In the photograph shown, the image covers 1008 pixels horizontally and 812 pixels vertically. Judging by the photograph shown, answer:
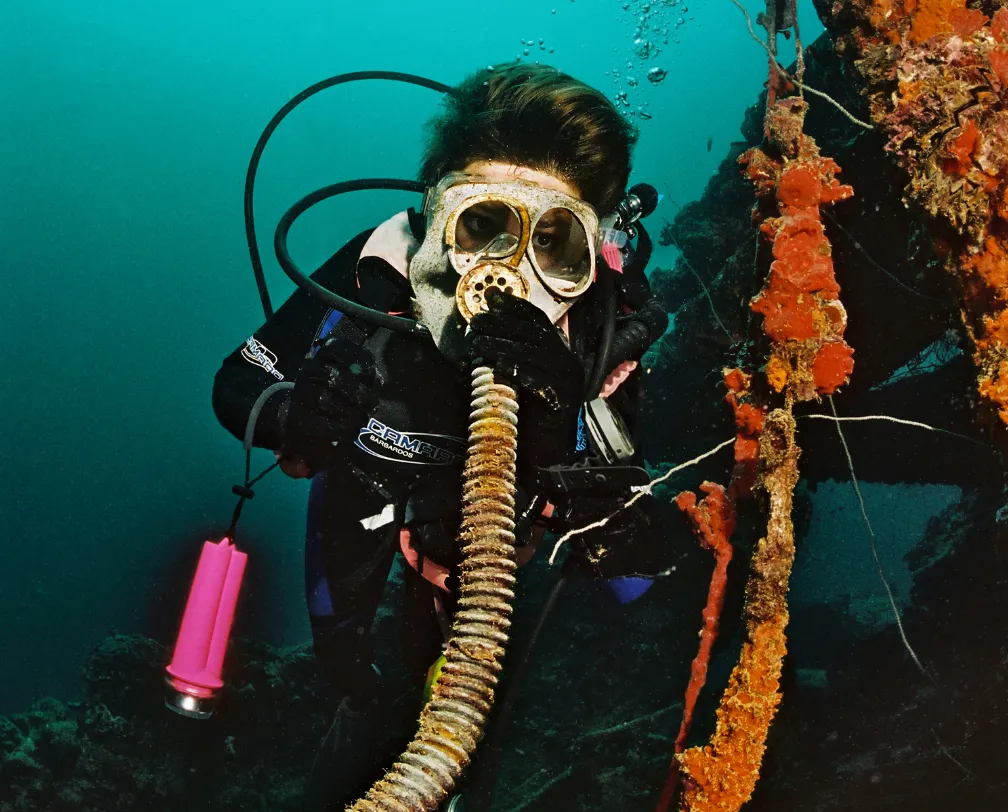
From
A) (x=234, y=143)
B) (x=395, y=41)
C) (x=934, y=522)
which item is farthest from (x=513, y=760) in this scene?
(x=234, y=143)

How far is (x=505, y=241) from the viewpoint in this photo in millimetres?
2131

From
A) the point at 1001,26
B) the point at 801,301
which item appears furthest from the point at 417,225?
the point at 1001,26

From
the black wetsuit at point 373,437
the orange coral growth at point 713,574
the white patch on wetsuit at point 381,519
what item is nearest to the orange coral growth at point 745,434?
the orange coral growth at point 713,574

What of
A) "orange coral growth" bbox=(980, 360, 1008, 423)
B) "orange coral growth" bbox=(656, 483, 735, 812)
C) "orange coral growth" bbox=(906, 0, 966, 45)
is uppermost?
"orange coral growth" bbox=(906, 0, 966, 45)

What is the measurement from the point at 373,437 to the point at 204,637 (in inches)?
44.3

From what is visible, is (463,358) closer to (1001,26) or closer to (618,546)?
(618,546)

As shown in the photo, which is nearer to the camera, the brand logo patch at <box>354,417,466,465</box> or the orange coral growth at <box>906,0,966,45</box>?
the orange coral growth at <box>906,0,966,45</box>

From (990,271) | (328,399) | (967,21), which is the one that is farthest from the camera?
(328,399)

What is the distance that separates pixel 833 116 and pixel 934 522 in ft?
14.2

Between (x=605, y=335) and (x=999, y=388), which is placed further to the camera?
(x=605, y=335)

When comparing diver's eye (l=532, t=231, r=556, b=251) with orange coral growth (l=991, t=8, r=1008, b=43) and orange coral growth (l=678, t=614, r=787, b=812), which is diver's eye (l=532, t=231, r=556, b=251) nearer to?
orange coral growth (l=678, t=614, r=787, b=812)

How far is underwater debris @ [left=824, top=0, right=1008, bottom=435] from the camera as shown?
6.34ft

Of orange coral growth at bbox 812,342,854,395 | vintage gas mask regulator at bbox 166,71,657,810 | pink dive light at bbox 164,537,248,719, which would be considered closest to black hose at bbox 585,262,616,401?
vintage gas mask regulator at bbox 166,71,657,810

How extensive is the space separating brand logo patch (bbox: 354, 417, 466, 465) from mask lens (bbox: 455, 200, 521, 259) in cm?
101
